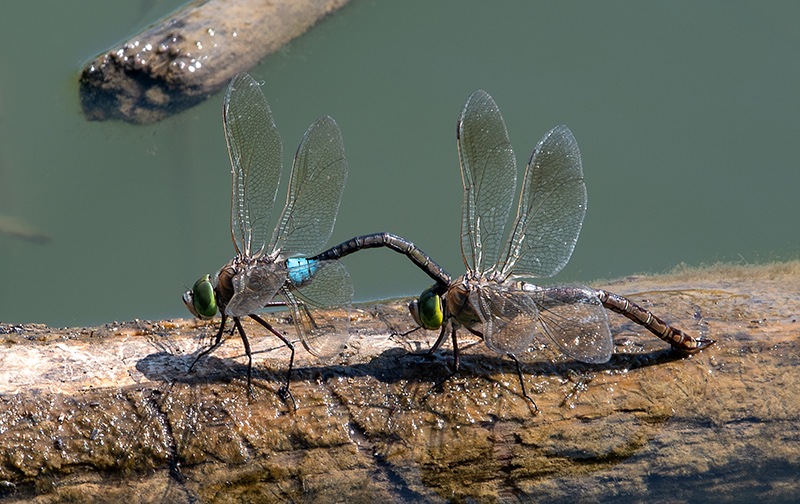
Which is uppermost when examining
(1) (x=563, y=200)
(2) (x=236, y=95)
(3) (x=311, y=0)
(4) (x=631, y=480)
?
(3) (x=311, y=0)

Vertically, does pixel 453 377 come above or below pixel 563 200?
below

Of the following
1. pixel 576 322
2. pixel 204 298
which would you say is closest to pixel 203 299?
pixel 204 298

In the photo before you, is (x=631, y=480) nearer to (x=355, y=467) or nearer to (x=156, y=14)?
(x=355, y=467)

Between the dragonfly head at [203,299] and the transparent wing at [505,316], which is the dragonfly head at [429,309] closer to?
the transparent wing at [505,316]

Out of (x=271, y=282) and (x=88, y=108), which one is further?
(x=88, y=108)

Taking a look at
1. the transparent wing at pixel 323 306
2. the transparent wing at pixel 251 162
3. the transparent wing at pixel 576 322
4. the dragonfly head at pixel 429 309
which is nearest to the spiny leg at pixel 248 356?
the transparent wing at pixel 323 306

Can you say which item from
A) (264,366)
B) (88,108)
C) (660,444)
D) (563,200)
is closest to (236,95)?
(264,366)

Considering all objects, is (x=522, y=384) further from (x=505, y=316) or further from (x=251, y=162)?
(x=251, y=162)
